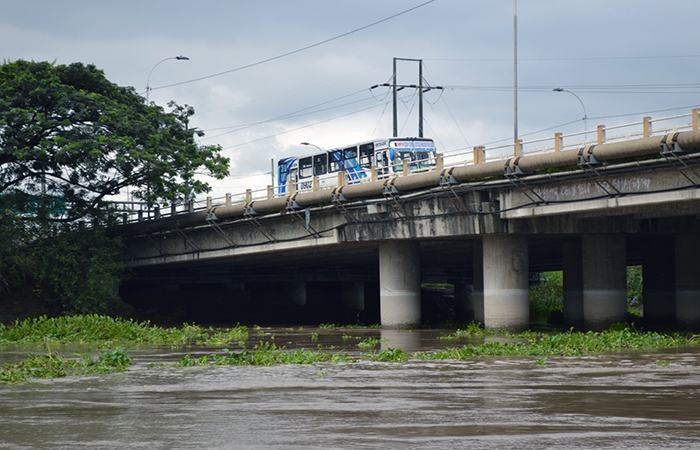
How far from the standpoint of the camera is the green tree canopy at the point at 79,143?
50.1 meters

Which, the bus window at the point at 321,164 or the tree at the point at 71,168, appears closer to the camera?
the tree at the point at 71,168

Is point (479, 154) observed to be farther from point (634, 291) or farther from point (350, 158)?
point (634, 291)

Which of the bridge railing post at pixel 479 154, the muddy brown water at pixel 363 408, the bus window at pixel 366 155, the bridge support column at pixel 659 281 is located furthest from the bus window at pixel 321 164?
the muddy brown water at pixel 363 408

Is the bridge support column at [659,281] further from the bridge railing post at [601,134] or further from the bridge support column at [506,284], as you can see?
the bridge railing post at [601,134]

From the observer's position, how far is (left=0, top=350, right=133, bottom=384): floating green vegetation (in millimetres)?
18500

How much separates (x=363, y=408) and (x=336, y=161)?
45.2 meters

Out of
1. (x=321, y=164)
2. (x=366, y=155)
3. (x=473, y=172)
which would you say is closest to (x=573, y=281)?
(x=366, y=155)

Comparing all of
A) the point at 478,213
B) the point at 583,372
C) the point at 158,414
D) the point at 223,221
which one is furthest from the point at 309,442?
the point at 223,221

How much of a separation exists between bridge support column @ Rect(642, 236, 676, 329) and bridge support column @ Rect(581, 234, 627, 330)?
29.3 ft

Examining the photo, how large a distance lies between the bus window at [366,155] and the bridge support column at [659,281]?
649 inches

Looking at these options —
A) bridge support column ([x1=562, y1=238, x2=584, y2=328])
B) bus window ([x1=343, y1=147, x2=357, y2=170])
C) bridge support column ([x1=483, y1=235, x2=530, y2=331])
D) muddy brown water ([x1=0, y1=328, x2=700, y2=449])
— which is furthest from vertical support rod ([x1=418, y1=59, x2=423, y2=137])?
muddy brown water ([x1=0, y1=328, x2=700, y2=449])

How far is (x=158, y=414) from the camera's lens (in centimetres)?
1284

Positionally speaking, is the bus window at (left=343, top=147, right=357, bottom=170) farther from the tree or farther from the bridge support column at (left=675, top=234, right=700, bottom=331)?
the bridge support column at (left=675, top=234, right=700, bottom=331)

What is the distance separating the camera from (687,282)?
45.7 meters
